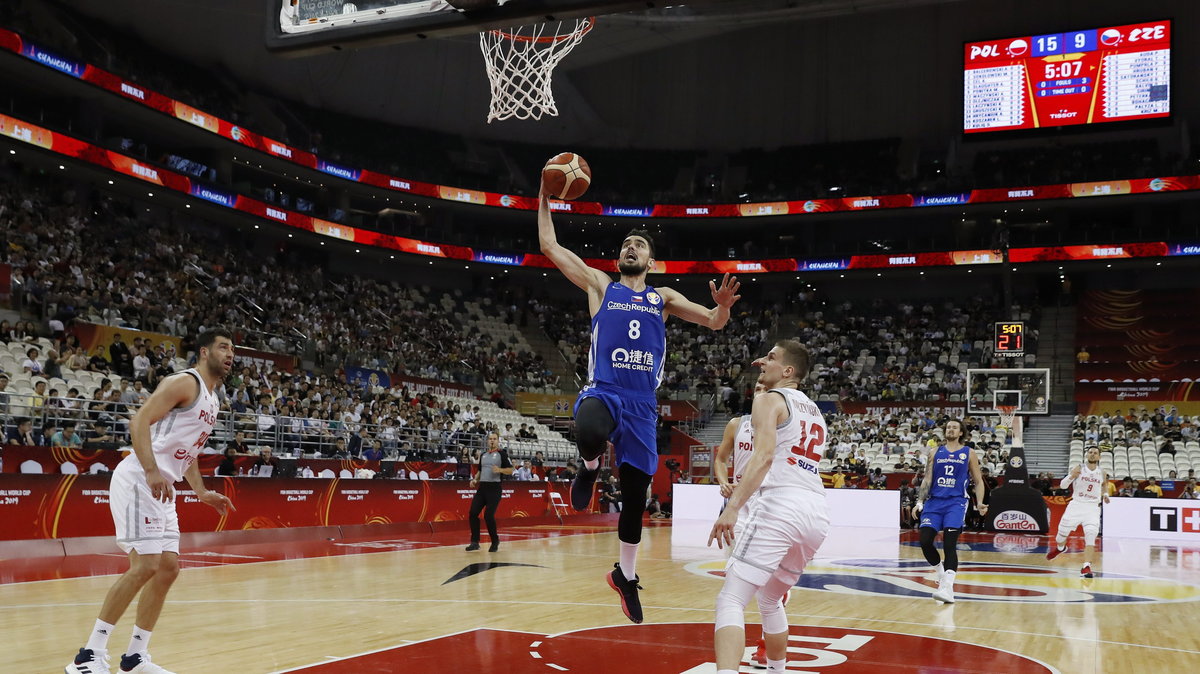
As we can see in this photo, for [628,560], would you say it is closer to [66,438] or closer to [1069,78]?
[66,438]

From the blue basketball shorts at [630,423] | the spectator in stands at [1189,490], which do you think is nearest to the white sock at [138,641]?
the blue basketball shorts at [630,423]

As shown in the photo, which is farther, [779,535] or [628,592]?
[628,592]

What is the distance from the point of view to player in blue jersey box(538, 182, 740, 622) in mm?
6254

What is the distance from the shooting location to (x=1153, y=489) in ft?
86.2

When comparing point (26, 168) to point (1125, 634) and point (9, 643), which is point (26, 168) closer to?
point (9, 643)

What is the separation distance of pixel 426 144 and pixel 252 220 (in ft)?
33.0

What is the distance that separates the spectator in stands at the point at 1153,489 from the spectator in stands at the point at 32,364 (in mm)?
25666

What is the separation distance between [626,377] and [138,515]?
3.13 meters

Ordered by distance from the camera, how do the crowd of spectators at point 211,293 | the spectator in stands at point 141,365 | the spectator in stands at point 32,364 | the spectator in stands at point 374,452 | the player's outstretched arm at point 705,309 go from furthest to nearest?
1. the crowd of spectators at point 211,293
2. the spectator in stands at point 374,452
3. the spectator in stands at point 141,365
4. the spectator in stands at point 32,364
5. the player's outstretched arm at point 705,309

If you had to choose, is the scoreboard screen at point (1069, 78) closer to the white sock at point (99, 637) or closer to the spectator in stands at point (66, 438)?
the spectator in stands at point (66, 438)

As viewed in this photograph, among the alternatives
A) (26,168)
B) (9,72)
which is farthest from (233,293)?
(9,72)

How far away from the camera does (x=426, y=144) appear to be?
43406 mm

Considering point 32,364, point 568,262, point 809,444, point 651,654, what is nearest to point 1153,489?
point 651,654

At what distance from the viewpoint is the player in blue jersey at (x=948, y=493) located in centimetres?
1144
